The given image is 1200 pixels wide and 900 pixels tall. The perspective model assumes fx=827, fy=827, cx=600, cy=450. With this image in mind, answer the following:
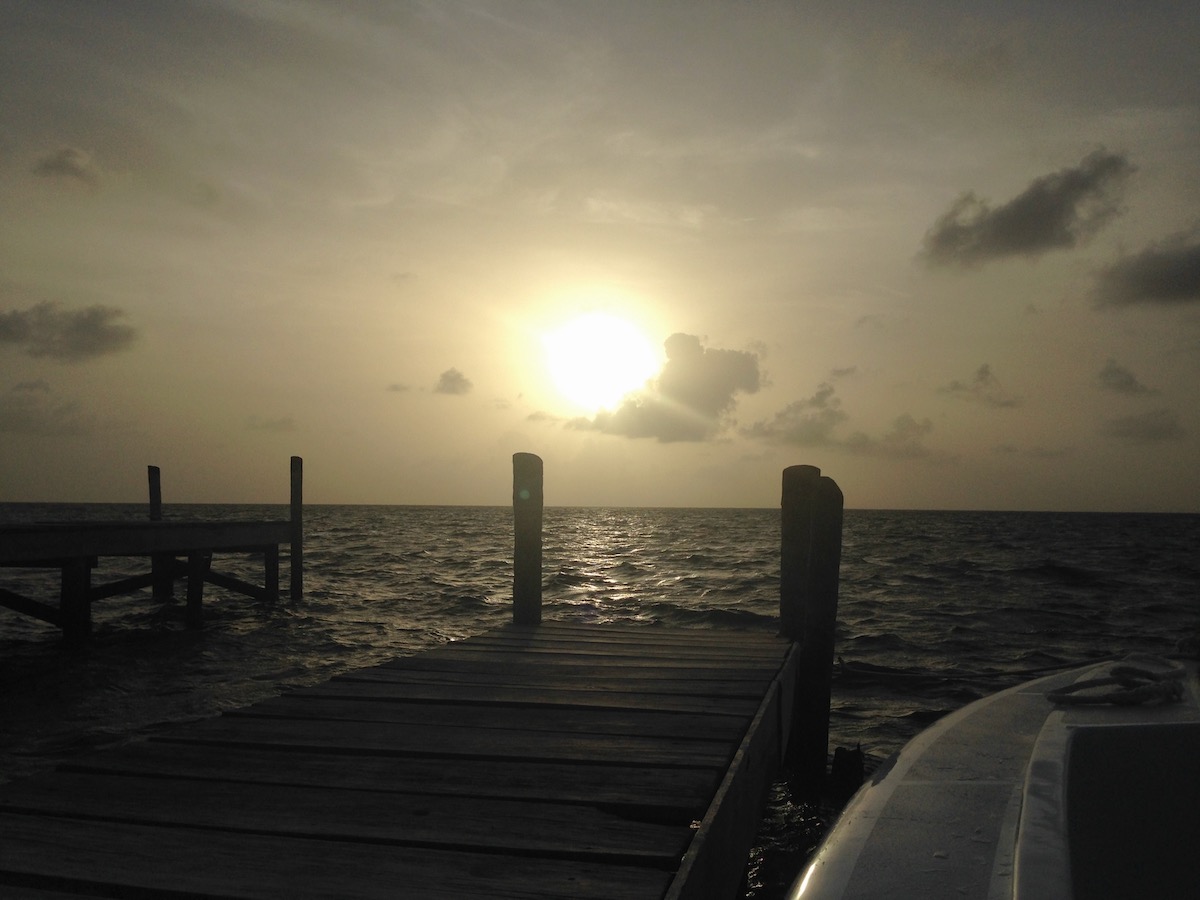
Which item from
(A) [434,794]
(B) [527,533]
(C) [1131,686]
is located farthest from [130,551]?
(C) [1131,686]

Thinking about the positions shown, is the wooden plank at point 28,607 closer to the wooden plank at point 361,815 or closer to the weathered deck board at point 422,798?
the weathered deck board at point 422,798

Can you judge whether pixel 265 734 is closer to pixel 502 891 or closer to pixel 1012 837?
pixel 502 891

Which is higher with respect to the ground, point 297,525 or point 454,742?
point 297,525

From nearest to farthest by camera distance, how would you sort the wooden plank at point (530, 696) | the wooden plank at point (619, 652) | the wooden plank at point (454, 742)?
1. the wooden plank at point (454, 742)
2. the wooden plank at point (530, 696)
3. the wooden plank at point (619, 652)

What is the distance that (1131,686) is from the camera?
3797 millimetres

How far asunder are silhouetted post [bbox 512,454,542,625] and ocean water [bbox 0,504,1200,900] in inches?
101

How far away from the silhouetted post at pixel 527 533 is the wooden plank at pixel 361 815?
4196 millimetres

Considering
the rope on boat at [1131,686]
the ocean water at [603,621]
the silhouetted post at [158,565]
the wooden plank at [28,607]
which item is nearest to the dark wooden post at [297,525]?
the ocean water at [603,621]

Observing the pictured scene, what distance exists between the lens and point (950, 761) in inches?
121

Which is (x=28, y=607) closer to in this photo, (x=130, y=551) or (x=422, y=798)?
(x=130, y=551)

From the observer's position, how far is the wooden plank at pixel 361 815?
2.51 metres

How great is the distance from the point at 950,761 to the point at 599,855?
1448 mm

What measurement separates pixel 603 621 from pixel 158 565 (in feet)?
28.8

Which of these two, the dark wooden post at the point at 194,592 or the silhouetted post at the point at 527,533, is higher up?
the silhouetted post at the point at 527,533
